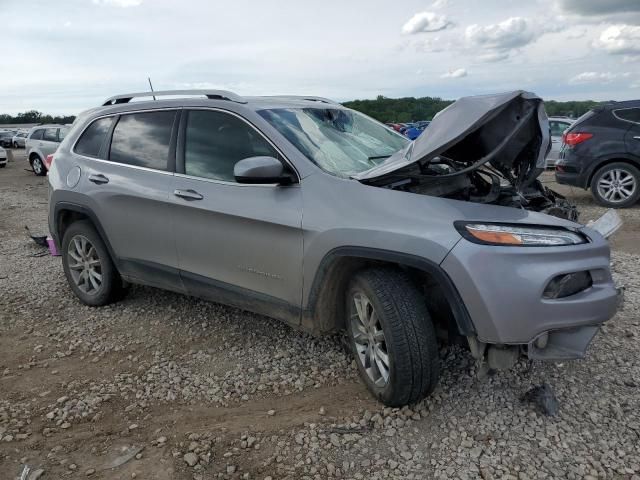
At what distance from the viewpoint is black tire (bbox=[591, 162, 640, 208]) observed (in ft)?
28.0

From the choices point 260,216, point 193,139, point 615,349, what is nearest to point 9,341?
point 193,139

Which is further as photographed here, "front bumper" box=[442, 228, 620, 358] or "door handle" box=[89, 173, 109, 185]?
"door handle" box=[89, 173, 109, 185]

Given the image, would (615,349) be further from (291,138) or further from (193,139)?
(193,139)

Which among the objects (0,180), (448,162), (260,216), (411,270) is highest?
(448,162)

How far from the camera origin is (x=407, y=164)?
2.97 m

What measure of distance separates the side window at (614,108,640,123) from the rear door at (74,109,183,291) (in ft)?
24.3

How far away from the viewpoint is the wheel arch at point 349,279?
2.67 meters

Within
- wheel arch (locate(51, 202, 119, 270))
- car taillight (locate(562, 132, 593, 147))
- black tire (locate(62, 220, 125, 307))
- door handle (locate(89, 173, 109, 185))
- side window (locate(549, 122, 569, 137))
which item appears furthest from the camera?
side window (locate(549, 122, 569, 137))

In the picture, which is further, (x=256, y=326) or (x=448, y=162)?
(x=256, y=326)

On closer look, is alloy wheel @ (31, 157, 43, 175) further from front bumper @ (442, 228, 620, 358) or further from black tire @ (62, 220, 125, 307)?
front bumper @ (442, 228, 620, 358)

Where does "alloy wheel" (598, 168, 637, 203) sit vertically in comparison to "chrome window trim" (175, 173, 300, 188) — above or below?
below

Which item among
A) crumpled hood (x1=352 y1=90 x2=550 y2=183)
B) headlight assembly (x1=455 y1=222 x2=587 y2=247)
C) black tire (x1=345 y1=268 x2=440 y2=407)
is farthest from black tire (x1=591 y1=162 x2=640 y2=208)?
black tire (x1=345 y1=268 x2=440 y2=407)

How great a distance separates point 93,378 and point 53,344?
79 cm

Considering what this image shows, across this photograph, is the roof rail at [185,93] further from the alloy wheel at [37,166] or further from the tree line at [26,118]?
the tree line at [26,118]
